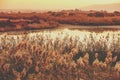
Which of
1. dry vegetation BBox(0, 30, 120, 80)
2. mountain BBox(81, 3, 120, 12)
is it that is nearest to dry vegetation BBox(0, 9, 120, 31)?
mountain BBox(81, 3, 120, 12)

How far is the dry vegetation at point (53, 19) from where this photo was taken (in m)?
12.4

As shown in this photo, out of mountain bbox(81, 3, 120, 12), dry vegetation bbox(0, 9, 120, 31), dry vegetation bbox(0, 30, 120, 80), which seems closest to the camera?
dry vegetation bbox(0, 30, 120, 80)

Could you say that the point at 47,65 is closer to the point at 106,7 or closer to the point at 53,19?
the point at 53,19

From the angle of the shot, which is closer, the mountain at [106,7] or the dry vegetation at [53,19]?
the dry vegetation at [53,19]

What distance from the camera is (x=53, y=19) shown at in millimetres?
12727

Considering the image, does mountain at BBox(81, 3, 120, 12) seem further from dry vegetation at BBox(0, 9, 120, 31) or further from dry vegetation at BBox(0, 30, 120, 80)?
dry vegetation at BBox(0, 30, 120, 80)

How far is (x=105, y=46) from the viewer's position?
8.73 meters

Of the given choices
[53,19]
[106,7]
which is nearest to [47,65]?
[53,19]

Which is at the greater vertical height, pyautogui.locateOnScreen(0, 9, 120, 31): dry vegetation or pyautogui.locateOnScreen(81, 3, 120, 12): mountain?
pyautogui.locateOnScreen(81, 3, 120, 12): mountain

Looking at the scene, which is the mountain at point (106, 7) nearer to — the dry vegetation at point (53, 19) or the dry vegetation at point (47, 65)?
the dry vegetation at point (53, 19)

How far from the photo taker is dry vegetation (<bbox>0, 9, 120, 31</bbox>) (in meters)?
12.4

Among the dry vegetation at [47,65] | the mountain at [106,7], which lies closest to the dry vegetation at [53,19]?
the mountain at [106,7]

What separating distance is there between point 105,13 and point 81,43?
17.9 feet

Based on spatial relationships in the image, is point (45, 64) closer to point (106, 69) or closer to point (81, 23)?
point (106, 69)
